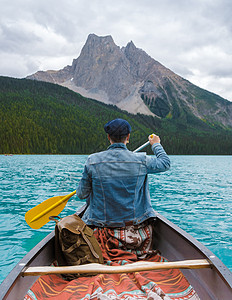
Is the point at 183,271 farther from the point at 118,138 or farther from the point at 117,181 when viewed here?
the point at 118,138

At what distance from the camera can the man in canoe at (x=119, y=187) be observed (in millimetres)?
3381

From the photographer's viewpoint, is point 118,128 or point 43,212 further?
point 43,212

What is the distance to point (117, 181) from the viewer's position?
11.0 feet

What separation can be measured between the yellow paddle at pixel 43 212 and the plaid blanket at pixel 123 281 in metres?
1.72

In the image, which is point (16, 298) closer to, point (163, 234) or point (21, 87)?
point (163, 234)

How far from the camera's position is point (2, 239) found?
7.51 m

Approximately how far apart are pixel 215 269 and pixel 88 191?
1.79m

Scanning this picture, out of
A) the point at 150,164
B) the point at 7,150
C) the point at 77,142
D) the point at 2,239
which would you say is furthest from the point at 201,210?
the point at 77,142

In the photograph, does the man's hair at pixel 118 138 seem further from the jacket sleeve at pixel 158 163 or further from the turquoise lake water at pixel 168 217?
the turquoise lake water at pixel 168 217

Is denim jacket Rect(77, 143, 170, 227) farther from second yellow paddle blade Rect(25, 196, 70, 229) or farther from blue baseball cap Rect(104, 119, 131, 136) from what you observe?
second yellow paddle blade Rect(25, 196, 70, 229)

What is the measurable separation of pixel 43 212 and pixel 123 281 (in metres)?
2.75

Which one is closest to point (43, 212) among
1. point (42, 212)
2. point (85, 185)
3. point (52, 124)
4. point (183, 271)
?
point (42, 212)

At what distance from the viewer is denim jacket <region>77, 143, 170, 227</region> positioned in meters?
3.38

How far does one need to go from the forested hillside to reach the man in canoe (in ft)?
223
